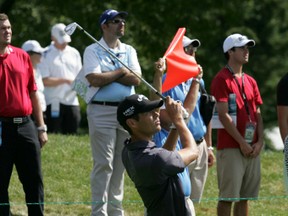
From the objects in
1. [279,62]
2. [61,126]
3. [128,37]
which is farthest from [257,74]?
[61,126]

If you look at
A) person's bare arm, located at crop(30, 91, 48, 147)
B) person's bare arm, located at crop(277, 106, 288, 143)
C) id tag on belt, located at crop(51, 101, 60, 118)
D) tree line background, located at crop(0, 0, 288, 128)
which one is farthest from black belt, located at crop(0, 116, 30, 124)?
tree line background, located at crop(0, 0, 288, 128)

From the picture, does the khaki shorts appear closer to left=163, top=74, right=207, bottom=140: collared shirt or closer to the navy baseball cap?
left=163, top=74, right=207, bottom=140: collared shirt

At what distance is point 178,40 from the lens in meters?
9.23

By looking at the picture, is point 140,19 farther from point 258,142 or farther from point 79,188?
point 258,142

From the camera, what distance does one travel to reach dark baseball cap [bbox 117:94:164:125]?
7.49m

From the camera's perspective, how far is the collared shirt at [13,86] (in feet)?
32.4

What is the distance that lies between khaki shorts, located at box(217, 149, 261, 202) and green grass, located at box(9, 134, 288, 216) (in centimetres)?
85

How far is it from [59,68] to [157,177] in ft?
28.0

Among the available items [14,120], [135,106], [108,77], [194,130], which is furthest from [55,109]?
[135,106]

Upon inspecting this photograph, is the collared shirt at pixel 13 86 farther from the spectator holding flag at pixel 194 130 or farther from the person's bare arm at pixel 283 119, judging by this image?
the person's bare arm at pixel 283 119

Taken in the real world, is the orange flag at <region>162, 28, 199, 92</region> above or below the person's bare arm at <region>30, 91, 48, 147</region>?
above

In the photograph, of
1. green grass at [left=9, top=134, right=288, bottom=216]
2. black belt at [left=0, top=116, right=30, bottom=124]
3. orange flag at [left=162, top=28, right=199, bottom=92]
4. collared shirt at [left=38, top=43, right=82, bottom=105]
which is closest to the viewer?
orange flag at [left=162, top=28, right=199, bottom=92]

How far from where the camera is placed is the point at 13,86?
32.5 feet

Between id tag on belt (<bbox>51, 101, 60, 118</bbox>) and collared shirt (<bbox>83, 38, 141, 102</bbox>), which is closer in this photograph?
collared shirt (<bbox>83, 38, 141, 102</bbox>)
